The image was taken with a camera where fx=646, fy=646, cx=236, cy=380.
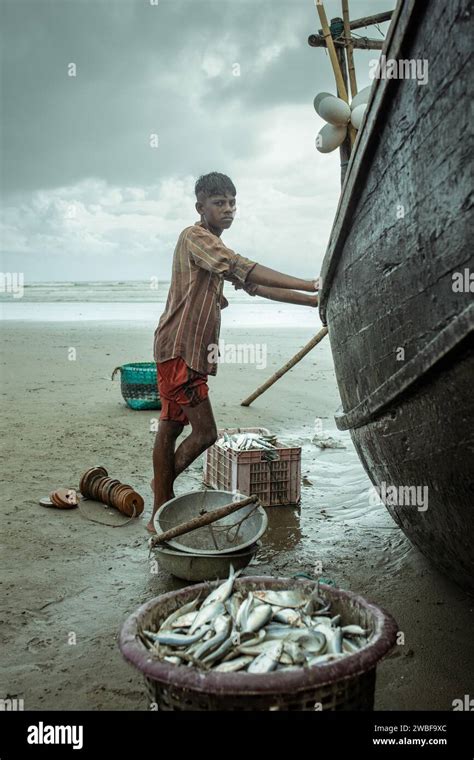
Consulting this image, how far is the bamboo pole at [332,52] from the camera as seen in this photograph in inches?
206

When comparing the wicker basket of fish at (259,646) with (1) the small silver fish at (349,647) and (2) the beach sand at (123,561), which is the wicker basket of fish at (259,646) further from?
(2) the beach sand at (123,561)

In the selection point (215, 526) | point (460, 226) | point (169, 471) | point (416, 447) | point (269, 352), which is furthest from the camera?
point (269, 352)

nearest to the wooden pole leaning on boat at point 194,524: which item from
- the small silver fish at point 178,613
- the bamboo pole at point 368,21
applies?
the small silver fish at point 178,613

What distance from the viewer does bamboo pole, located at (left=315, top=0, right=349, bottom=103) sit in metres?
5.23

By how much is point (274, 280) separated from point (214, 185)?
0.89m

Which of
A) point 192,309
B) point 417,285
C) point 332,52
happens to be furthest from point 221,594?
point 332,52

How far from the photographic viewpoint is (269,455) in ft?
16.7

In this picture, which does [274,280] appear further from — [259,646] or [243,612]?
[259,646]

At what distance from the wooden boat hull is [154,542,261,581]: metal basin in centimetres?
97

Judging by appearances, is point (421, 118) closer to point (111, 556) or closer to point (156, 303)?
point (111, 556)

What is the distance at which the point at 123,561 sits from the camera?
420 cm

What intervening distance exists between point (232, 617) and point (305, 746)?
21.2 inches

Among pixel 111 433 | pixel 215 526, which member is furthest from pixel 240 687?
pixel 111 433

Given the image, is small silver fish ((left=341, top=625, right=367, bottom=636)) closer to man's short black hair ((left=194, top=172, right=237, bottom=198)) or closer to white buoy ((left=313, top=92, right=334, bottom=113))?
man's short black hair ((left=194, top=172, right=237, bottom=198))
